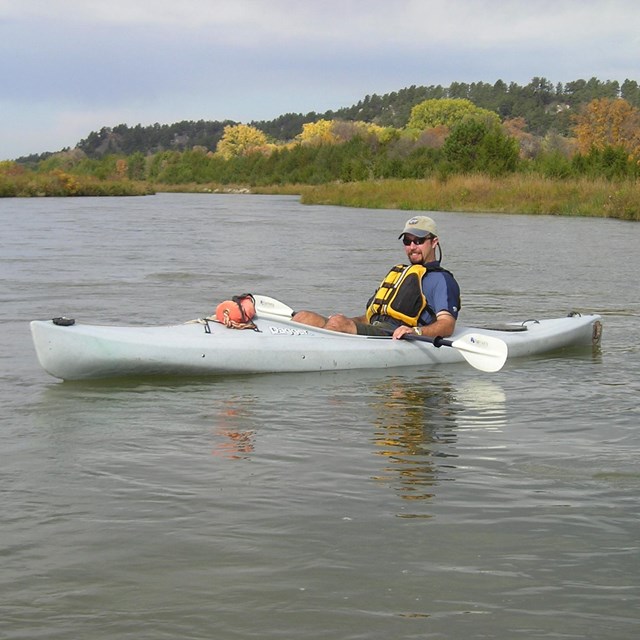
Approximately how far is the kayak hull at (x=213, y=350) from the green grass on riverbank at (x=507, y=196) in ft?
61.8

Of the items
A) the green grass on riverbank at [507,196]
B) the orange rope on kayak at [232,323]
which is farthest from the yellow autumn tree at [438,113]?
the orange rope on kayak at [232,323]

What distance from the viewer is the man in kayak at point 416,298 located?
21.0 feet

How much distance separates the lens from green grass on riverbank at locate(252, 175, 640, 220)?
2531 centimetres

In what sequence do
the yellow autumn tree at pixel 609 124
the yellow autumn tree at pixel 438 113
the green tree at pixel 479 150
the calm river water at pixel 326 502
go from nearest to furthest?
the calm river water at pixel 326 502 < the green tree at pixel 479 150 < the yellow autumn tree at pixel 609 124 < the yellow autumn tree at pixel 438 113

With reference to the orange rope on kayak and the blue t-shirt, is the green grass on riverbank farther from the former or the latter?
the orange rope on kayak

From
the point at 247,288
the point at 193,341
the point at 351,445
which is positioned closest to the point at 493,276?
the point at 247,288

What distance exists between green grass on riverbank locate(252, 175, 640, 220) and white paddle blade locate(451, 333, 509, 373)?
1874 centimetres

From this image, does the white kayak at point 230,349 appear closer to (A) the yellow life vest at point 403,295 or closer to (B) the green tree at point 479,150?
(A) the yellow life vest at point 403,295

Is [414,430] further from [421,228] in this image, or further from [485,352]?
[421,228]

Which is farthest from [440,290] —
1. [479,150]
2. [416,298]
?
[479,150]

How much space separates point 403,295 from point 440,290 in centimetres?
25

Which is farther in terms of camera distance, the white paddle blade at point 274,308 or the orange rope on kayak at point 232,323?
the white paddle blade at point 274,308

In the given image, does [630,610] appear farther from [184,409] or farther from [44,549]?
[184,409]

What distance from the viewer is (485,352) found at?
6.39 meters
